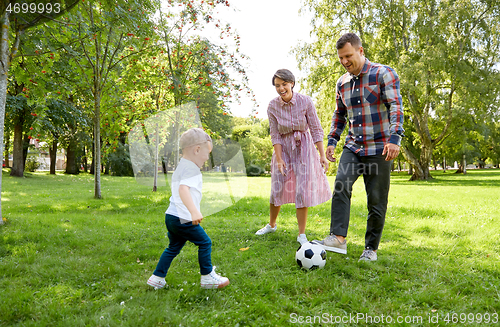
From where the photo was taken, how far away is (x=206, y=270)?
9.96ft

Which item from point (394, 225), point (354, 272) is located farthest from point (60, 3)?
point (394, 225)

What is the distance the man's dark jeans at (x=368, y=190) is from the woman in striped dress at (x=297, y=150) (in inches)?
22.7

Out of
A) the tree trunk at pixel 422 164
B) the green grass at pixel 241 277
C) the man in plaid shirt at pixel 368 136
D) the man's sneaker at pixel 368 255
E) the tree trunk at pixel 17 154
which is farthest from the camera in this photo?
the tree trunk at pixel 422 164

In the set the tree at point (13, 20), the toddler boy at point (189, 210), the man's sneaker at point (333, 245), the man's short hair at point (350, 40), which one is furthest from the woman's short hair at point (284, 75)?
the tree at point (13, 20)

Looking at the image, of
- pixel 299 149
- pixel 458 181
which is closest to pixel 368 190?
pixel 299 149

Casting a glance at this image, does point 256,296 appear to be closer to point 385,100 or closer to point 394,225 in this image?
point 385,100

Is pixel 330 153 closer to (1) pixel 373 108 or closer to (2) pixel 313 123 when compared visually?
(2) pixel 313 123

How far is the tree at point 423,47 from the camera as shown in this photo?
18517 millimetres

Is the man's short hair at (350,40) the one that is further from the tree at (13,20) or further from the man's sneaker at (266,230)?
the tree at (13,20)

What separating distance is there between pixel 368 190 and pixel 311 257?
1075mm

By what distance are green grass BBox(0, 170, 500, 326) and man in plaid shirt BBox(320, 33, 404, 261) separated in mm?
450

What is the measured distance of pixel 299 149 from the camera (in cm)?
447

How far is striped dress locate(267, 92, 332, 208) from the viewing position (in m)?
4.32

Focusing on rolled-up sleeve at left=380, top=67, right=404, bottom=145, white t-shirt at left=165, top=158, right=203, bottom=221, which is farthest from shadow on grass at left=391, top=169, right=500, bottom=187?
white t-shirt at left=165, top=158, right=203, bottom=221
